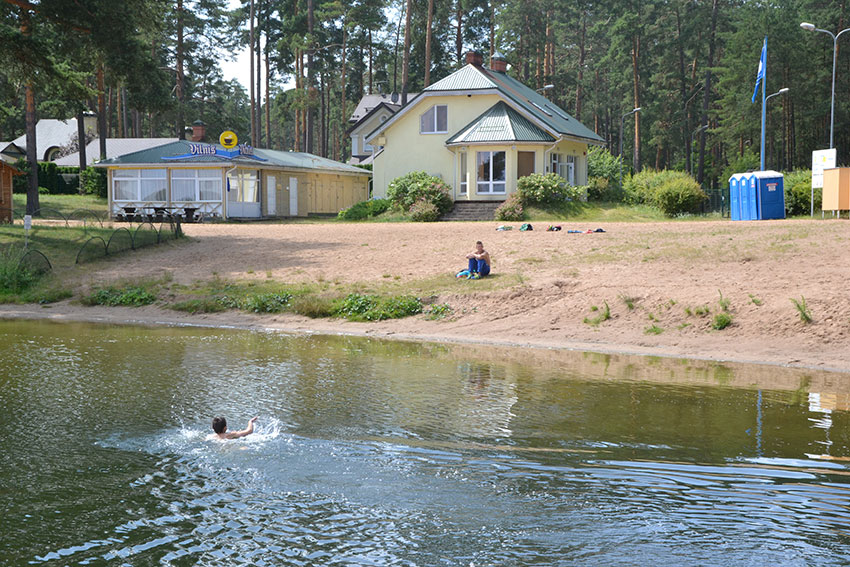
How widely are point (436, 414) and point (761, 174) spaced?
24.1m

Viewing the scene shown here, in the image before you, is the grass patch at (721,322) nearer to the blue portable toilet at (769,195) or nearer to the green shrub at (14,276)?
the blue portable toilet at (769,195)

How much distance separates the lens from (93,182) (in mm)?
54344

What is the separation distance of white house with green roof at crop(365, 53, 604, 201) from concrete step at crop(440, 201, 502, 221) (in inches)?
48.2

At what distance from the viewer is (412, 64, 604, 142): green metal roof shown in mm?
43531

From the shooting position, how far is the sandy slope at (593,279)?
16531 mm

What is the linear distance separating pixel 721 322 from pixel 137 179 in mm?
34490

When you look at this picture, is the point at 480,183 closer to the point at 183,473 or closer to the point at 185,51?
the point at 183,473

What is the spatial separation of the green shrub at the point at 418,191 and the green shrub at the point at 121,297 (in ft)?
63.2

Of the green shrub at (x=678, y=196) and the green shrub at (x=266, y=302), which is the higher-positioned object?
the green shrub at (x=678, y=196)

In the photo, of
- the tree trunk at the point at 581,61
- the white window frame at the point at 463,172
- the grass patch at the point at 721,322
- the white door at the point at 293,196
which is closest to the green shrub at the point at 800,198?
the white window frame at the point at 463,172

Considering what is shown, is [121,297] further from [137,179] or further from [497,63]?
[497,63]

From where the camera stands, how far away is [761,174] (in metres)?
30.9

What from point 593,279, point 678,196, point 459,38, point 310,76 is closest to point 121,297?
point 593,279

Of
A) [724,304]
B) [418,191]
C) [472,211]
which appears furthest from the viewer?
[418,191]
